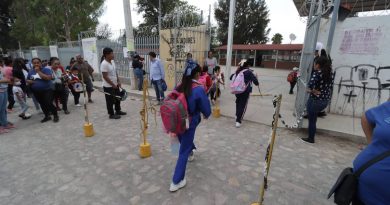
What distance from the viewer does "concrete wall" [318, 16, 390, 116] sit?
204 inches

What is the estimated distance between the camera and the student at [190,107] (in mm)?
2814

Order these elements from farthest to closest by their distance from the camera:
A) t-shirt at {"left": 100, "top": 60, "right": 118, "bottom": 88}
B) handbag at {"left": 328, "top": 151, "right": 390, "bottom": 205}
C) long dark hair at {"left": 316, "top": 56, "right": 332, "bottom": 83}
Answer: t-shirt at {"left": 100, "top": 60, "right": 118, "bottom": 88}, long dark hair at {"left": 316, "top": 56, "right": 332, "bottom": 83}, handbag at {"left": 328, "top": 151, "right": 390, "bottom": 205}

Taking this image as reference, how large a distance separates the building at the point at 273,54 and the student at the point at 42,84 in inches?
870

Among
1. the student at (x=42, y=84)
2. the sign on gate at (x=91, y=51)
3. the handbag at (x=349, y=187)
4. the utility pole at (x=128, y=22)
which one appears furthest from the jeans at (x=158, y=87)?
the sign on gate at (x=91, y=51)

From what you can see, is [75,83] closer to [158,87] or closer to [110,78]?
[110,78]

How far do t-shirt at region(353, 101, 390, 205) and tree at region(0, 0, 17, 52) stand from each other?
38804mm

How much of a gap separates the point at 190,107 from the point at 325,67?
2.70m

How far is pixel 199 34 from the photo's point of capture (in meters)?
8.73

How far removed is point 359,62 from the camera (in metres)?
5.49

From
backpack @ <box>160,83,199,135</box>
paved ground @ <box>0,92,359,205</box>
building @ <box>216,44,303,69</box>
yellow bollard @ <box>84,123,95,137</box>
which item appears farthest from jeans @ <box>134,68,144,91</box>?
building @ <box>216,44,303,69</box>

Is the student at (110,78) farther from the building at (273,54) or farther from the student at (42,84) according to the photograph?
the building at (273,54)

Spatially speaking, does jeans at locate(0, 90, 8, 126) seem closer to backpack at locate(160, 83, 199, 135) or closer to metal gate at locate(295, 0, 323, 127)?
backpack at locate(160, 83, 199, 135)

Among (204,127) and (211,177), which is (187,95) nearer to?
(211,177)

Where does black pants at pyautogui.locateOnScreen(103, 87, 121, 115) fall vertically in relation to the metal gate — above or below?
below
